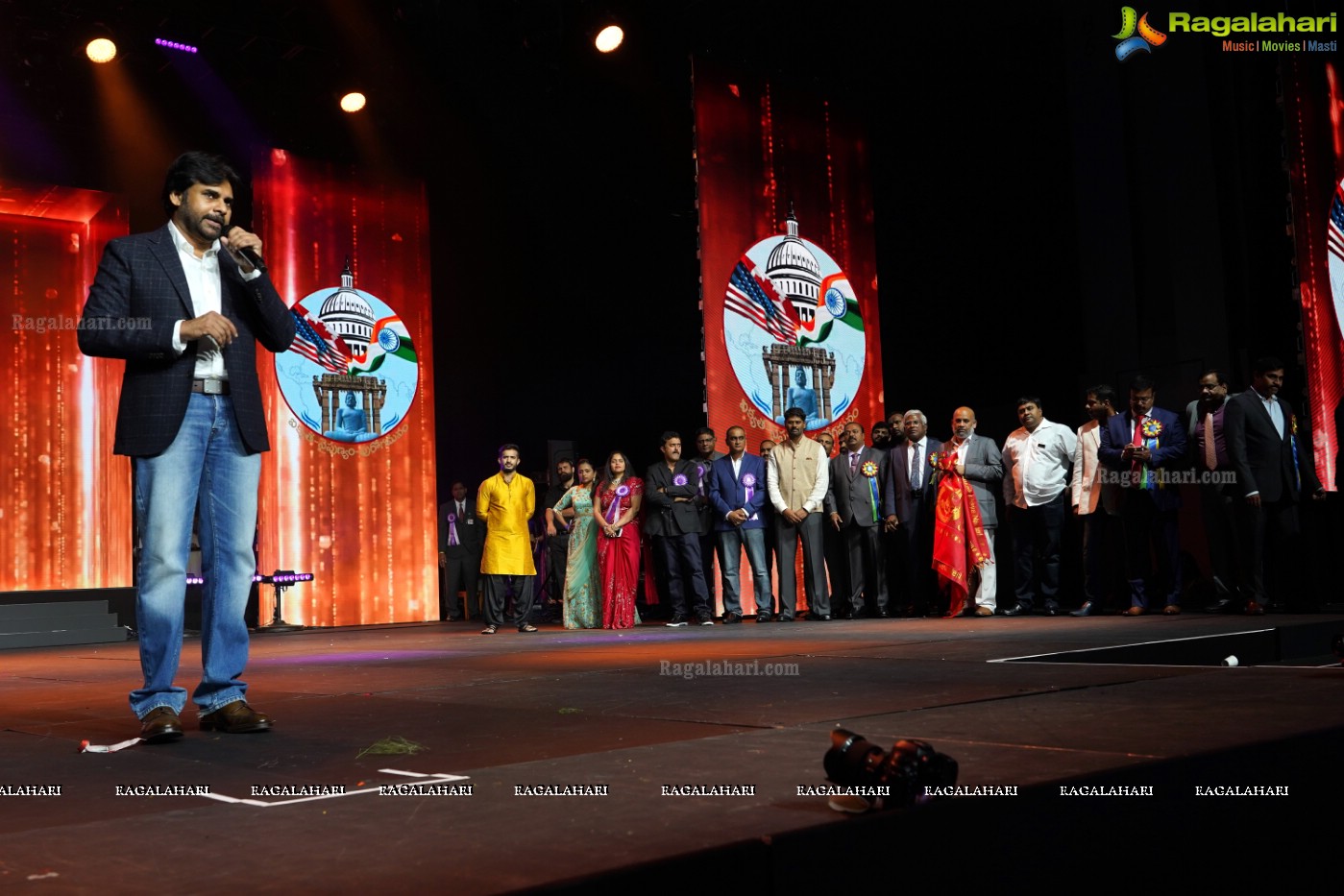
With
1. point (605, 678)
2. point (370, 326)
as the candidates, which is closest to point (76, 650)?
point (370, 326)

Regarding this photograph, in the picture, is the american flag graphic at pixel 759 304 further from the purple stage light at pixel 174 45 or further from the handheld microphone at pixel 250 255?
the handheld microphone at pixel 250 255

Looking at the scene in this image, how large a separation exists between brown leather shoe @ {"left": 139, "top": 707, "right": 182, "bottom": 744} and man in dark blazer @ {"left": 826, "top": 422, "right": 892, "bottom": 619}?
6.19 m

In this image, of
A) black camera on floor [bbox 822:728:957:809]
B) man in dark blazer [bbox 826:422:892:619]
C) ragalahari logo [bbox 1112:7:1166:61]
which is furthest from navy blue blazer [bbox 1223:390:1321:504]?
black camera on floor [bbox 822:728:957:809]

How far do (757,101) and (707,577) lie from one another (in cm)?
381

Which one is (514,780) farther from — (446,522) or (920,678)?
(446,522)

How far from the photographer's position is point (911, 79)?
34.6 ft

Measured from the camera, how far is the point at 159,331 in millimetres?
2688

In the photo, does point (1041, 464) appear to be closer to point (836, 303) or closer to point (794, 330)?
point (794, 330)

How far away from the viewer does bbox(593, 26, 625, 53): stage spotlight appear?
9477 millimetres

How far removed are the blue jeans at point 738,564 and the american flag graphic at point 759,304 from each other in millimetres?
1606

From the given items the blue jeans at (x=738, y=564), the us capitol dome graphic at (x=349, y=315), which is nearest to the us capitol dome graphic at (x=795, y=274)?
the blue jeans at (x=738, y=564)

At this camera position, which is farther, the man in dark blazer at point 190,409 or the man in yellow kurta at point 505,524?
the man in yellow kurta at point 505,524

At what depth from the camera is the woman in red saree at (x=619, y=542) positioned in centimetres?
859

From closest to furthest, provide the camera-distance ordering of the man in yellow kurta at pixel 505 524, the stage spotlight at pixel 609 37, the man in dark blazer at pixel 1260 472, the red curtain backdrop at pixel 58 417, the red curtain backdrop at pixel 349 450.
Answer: the man in dark blazer at pixel 1260 472
the man in yellow kurta at pixel 505 524
the stage spotlight at pixel 609 37
the red curtain backdrop at pixel 349 450
the red curtain backdrop at pixel 58 417
